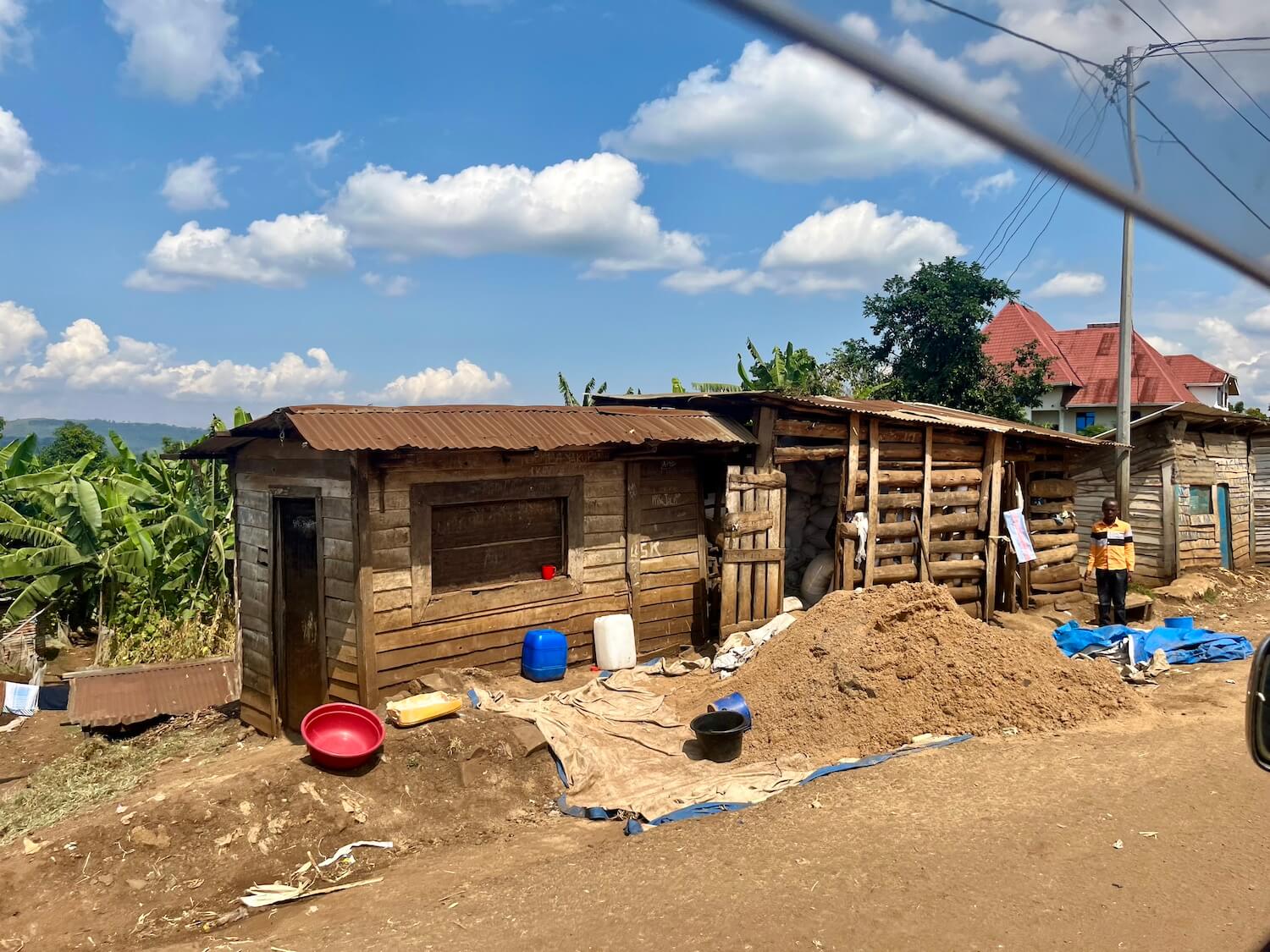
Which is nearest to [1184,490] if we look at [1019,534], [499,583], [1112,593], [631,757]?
[1112,593]

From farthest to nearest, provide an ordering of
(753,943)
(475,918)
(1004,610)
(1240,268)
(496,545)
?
1. (1004,610)
2. (496,545)
3. (475,918)
4. (753,943)
5. (1240,268)

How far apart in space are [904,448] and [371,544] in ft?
23.0

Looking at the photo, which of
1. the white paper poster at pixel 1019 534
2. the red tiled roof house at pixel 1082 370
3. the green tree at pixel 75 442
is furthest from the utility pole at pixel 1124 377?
the green tree at pixel 75 442

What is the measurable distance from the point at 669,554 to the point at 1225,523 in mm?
13313

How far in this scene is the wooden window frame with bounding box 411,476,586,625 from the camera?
8.41 m

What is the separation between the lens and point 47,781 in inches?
327

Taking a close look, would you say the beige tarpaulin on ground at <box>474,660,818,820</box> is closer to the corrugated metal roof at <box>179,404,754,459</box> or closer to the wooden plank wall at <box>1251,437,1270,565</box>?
the corrugated metal roof at <box>179,404,754,459</box>

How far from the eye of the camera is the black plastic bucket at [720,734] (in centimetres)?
733

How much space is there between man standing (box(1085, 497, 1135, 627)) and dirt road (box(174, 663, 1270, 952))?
15.3 feet

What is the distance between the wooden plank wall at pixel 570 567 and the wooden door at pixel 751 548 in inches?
21.8

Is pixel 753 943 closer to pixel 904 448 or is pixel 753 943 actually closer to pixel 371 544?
pixel 371 544

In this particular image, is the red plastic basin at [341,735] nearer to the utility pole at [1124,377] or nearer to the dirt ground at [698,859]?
the dirt ground at [698,859]

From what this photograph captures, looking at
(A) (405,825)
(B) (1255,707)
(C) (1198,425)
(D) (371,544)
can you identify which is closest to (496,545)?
(D) (371,544)

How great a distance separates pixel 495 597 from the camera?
8.97m
